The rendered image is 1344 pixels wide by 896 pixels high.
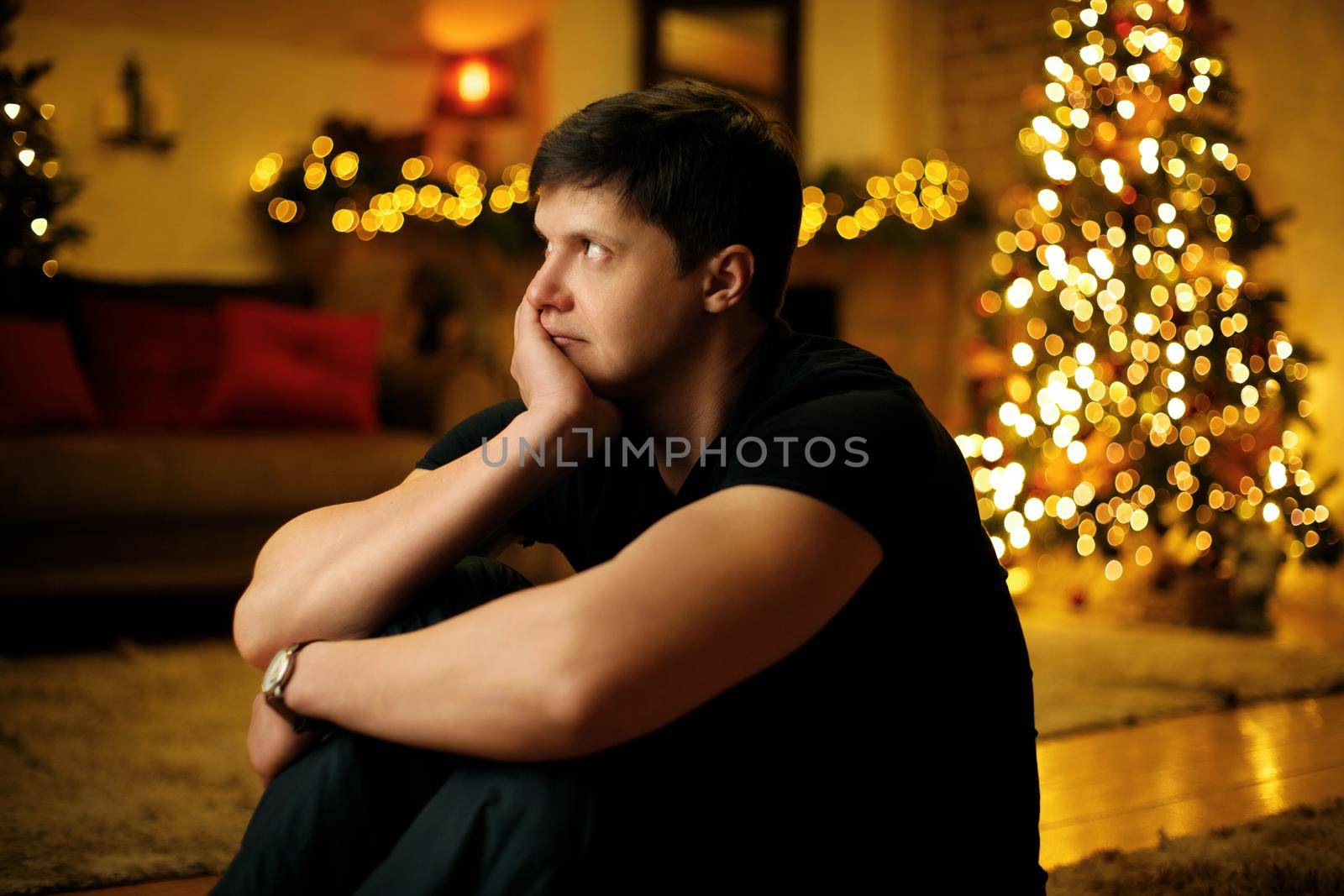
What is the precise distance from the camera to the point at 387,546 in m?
1.11

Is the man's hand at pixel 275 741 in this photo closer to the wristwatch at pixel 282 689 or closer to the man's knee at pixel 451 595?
the wristwatch at pixel 282 689

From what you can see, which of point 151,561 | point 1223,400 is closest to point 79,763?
point 151,561

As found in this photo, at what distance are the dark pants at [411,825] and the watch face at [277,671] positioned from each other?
0.25 feet

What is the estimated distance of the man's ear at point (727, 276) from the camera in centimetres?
120

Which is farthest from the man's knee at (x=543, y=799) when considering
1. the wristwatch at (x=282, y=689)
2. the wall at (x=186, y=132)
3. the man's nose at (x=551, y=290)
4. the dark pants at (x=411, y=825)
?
the wall at (x=186, y=132)

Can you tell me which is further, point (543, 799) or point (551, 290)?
point (551, 290)

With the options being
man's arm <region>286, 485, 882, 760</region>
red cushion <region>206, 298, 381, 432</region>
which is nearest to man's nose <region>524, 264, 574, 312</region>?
man's arm <region>286, 485, 882, 760</region>

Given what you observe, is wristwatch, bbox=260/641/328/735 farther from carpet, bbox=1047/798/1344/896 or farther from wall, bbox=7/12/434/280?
wall, bbox=7/12/434/280

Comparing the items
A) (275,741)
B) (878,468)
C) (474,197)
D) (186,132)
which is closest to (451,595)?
(275,741)

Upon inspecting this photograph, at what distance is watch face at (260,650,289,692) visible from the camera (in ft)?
3.44

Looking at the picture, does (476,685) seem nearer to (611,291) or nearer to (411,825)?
(411,825)

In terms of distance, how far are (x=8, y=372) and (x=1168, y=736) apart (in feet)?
9.18

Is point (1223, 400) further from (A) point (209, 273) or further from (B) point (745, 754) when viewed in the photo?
(A) point (209, 273)

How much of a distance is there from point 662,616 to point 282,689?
37cm
